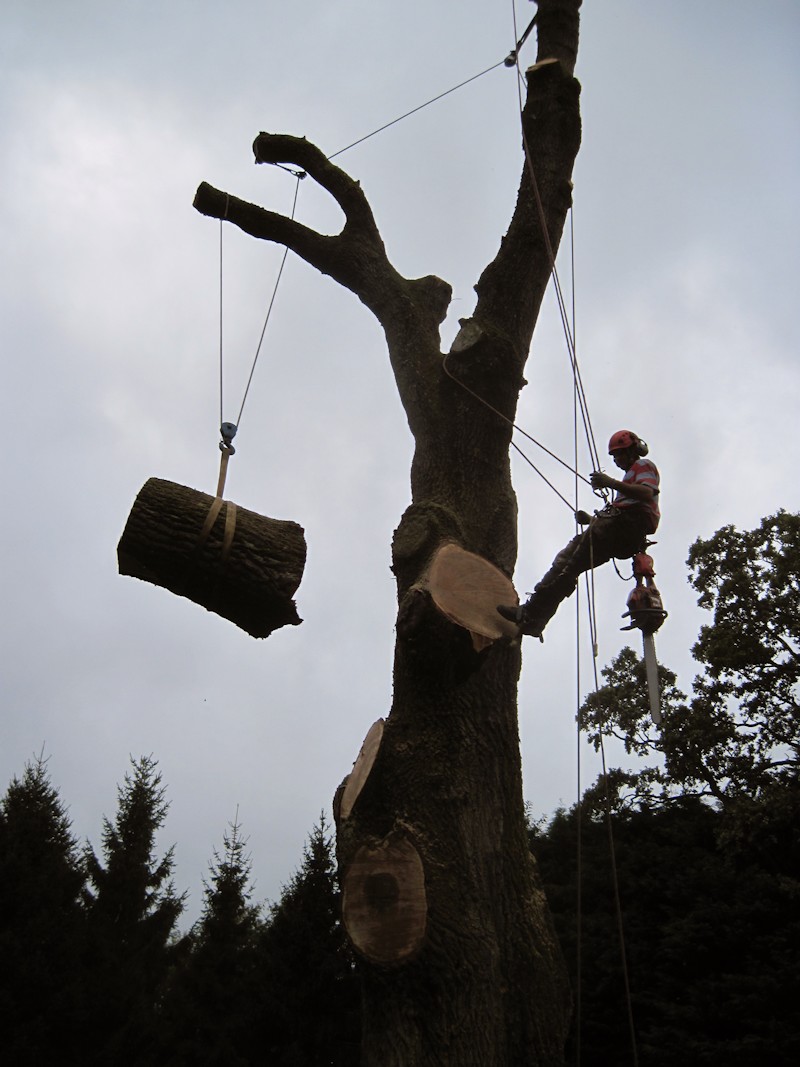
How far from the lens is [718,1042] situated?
10.6m

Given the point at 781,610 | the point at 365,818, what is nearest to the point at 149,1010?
the point at 781,610

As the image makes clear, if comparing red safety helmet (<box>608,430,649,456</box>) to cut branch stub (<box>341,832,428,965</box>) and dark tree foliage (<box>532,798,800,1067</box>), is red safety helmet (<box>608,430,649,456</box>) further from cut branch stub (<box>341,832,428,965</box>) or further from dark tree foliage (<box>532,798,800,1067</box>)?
dark tree foliage (<box>532,798,800,1067</box>)

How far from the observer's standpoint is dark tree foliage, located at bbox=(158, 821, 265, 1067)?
41.6 ft

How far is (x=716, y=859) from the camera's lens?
12.4 metres

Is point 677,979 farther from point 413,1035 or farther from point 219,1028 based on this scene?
point 413,1035

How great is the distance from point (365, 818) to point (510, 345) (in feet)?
6.97

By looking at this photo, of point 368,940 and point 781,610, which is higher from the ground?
point 781,610

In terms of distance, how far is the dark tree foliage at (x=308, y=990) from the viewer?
40.3 ft

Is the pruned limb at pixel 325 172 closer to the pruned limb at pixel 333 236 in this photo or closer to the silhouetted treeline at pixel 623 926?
the pruned limb at pixel 333 236

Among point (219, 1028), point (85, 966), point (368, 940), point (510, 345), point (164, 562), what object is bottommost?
point (219, 1028)

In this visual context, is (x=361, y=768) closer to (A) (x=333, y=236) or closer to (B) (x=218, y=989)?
(A) (x=333, y=236)

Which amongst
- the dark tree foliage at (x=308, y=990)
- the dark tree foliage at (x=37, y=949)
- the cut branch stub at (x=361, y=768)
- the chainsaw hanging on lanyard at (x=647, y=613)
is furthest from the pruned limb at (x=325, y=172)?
the dark tree foliage at (x=308, y=990)

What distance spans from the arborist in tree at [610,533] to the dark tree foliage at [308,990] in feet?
36.0

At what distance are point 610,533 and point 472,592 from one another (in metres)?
0.92
